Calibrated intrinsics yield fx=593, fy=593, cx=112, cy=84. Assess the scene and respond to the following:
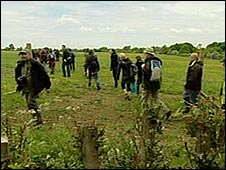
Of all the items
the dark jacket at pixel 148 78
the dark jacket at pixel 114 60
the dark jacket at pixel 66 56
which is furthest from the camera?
the dark jacket at pixel 66 56

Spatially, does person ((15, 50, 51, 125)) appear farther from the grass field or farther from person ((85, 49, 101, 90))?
person ((85, 49, 101, 90))

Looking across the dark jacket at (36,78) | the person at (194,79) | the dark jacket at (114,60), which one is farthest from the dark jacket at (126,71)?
the dark jacket at (36,78)

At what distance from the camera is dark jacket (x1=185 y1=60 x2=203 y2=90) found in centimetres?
1284

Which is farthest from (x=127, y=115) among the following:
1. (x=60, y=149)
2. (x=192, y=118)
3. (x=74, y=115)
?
(x=192, y=118)

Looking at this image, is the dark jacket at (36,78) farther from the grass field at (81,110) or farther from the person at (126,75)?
the person at (126,75)

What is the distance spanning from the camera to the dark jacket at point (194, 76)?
1284 cm

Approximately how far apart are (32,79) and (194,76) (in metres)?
3.64

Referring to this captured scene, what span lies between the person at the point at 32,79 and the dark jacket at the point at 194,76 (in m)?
3.27

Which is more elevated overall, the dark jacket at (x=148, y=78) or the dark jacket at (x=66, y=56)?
the dark jacket at (x=148, y=78)

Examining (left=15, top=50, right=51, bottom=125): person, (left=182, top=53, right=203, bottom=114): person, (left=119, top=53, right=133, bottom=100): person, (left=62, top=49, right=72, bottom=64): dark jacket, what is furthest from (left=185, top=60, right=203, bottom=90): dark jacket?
(left=62, top=49, right=72, bottom=64): dark jacket

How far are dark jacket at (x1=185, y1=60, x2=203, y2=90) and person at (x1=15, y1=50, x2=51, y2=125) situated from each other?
3267 mm

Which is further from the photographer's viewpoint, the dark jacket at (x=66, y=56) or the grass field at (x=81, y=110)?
the dark jacket at (x=66, y=56)

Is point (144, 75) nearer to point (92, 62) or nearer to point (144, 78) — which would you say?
point (144, 78)

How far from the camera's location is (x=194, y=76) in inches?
510
